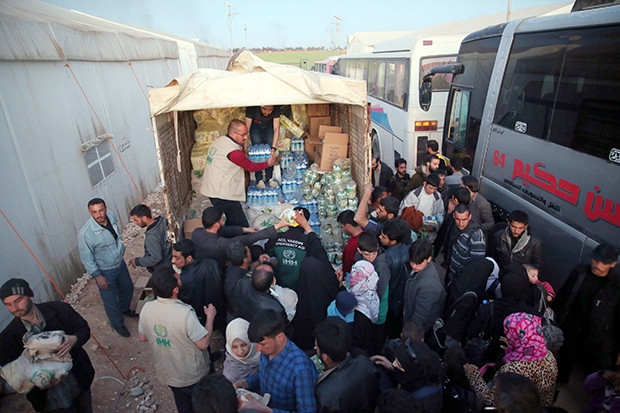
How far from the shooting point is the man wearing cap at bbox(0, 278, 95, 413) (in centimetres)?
285

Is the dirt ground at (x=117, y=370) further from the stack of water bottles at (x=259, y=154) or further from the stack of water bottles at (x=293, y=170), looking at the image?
the stack of water bottles at (x=259, y=154)

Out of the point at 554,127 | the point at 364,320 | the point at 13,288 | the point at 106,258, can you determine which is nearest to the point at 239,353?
the point at 364,320

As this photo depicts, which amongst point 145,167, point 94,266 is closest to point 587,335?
point 94,266

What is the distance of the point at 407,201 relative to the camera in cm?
527

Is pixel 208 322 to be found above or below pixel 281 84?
below

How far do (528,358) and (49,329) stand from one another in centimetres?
377

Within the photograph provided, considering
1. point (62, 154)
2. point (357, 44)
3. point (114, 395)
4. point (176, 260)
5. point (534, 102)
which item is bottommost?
point (114, 395)

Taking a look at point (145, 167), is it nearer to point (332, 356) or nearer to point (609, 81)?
point (332, 356)

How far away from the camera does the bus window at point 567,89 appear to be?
3.53m

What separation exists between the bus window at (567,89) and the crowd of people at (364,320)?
40.4 inches

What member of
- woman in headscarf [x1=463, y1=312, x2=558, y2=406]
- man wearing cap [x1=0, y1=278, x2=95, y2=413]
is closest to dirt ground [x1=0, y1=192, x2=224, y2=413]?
man wearing cap [x1=0, y1=278, x2=95, y2=413]

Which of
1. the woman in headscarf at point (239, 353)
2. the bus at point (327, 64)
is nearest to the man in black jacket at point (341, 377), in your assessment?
the woman in headscarf at point (239, 353)

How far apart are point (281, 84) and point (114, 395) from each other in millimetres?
4257

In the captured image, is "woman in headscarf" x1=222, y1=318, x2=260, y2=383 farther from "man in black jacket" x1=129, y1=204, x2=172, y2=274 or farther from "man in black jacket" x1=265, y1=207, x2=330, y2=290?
"man in black jacket" x1=129, y1=204, x2=172, y2=274
